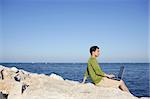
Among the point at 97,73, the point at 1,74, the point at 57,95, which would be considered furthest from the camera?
the point at 1,74

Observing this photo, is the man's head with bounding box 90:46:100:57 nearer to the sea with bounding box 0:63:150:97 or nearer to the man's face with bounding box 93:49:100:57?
the man's face with bounding box 93:49:100:57

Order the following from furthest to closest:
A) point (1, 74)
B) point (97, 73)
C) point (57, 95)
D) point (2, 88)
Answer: point (1, 74), point (2, 88), point (97, 73), point (57, 95)

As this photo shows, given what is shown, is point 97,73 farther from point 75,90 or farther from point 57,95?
point 57,95

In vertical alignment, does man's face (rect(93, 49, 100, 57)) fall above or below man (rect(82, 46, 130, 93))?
above

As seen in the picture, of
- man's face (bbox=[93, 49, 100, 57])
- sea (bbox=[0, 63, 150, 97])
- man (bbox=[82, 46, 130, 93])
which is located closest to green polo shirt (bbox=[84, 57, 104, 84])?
man (bbox=[82, 46, 130, 93])

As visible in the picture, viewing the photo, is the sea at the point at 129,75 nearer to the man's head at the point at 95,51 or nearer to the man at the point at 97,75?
the man at the point at 97,75

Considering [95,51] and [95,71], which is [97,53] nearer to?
[95,51]

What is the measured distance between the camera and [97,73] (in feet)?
30.1

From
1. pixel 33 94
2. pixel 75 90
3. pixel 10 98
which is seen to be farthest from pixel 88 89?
pixel 10 98

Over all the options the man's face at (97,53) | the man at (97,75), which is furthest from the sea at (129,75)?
the man's face at (97,53)

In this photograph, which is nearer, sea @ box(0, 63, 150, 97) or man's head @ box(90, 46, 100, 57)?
man's head @ box(90, 46, 100, 57)

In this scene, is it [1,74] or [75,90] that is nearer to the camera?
[75,90]

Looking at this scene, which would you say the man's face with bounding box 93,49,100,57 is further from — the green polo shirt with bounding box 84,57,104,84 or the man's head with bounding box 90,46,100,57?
the green polo shirt with bounding box 84,57,104,84

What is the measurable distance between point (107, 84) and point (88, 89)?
0.61 metres
